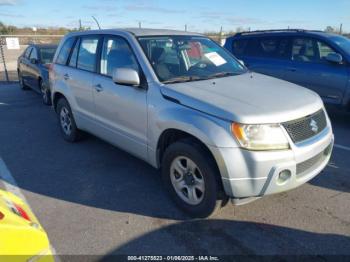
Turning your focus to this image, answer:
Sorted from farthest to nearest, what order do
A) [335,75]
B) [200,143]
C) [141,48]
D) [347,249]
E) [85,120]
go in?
[335,75] < [85,120] < [141,48] < [200,143] < [347,249]

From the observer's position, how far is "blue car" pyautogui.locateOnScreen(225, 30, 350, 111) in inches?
246

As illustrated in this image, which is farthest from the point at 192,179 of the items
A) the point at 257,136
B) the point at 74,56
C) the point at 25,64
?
the point at 25,64

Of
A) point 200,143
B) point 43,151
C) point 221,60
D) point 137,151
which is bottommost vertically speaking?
point 43,151

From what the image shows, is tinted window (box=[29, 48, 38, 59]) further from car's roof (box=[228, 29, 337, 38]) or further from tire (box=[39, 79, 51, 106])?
car's roof (box=[228, 29, 337, 38])

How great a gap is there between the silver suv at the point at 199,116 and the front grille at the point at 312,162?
0.01 meters

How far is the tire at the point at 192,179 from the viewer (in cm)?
297

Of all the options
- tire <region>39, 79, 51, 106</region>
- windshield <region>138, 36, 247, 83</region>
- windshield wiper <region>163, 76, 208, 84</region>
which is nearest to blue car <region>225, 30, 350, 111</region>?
windshield <region>138, 36, 247, 83</region>

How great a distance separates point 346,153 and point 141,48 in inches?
136

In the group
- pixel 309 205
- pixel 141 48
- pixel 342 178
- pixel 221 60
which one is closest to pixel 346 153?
pixel 342 178

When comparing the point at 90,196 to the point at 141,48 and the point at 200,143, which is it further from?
the point at 141,48

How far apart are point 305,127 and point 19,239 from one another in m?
2.48

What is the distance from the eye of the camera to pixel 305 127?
3021 millimetres

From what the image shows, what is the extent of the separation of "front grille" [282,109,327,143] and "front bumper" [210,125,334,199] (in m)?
0.08

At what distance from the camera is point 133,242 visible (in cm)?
294
